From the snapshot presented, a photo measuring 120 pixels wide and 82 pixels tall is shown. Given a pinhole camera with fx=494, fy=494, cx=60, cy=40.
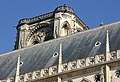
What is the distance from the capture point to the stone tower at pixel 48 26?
129 feet

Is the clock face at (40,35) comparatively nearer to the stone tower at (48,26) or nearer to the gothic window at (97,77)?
the stone tower at (48,26)

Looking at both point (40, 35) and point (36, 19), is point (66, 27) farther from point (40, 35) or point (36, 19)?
point (36, 19)

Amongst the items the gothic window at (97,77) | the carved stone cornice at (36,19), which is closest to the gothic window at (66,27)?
the carved stone cornice at (36,19)

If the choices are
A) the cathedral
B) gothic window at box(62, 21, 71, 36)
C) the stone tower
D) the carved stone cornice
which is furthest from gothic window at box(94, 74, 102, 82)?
the carved stone cornice

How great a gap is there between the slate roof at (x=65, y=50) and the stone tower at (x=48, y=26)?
5376 millimetres

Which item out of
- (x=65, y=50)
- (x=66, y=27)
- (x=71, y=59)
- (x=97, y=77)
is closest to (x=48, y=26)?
(x=66, y=27)

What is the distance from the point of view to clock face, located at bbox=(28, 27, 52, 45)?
130 ft

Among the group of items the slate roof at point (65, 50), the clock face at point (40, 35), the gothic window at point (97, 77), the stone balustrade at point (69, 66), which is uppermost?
the clock face at point (40, 35)

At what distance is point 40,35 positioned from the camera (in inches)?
1572

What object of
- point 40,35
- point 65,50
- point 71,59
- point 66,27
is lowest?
point 71,59

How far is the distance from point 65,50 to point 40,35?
9352mm

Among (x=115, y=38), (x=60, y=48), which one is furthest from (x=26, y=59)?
(x=115, y=38)

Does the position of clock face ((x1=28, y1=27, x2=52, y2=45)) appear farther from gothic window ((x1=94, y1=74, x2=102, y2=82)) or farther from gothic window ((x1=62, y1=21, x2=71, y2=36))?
gothic window ((x1=94, y1=74, x2=102, y2=82))

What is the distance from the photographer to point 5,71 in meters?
32.4
